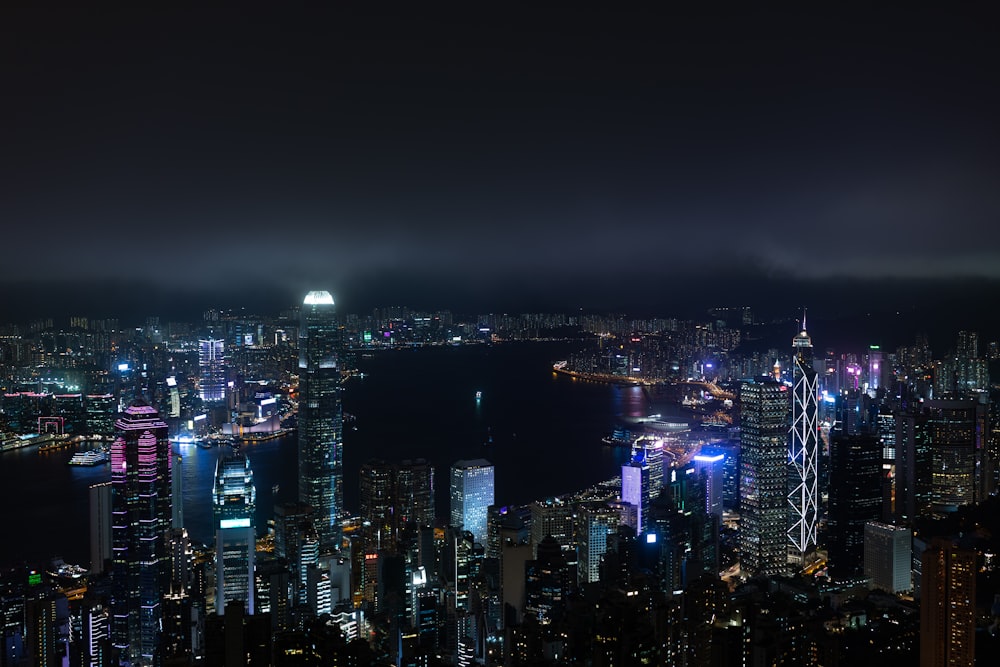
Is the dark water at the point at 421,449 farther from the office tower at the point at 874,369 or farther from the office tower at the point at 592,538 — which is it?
the office tower at the point at 874,369

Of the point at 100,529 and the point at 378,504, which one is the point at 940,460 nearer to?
the point at 378,504

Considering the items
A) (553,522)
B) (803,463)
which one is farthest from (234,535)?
(803,463)

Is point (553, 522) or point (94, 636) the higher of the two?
point (553, 522)

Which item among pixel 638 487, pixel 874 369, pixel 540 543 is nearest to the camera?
pixel 540 543

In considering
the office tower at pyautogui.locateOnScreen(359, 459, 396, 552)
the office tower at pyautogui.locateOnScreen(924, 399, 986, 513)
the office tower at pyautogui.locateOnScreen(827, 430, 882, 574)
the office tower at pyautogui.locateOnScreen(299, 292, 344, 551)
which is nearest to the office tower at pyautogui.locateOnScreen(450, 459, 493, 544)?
the office tower at pyautogui.locateOnScreen(359, 459, 396, 552)

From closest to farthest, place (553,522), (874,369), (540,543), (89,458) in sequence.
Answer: (540,543) < (553,522) < (89,458) < (874,369)

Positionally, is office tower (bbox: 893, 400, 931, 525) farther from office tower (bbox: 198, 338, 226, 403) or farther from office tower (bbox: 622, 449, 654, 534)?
office tower (bbox: 198, 338, 226, 403)

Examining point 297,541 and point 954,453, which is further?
point 954,453

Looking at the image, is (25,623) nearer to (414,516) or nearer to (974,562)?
(414,516)
